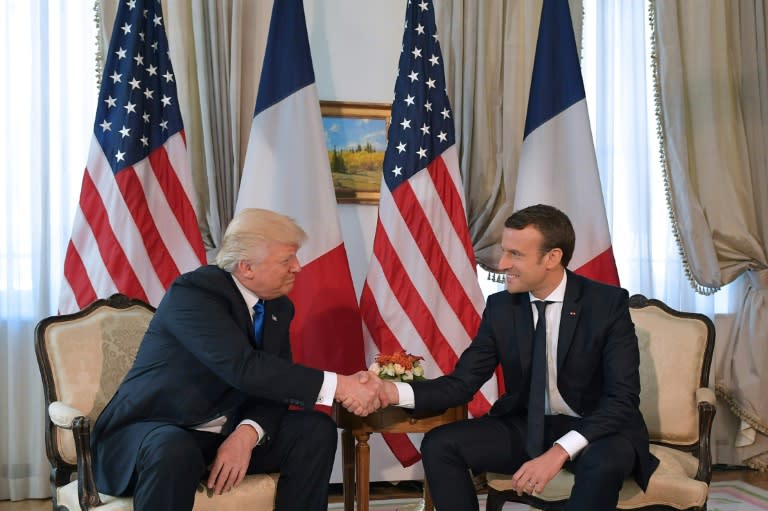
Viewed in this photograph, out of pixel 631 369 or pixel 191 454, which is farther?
pixel 631 369

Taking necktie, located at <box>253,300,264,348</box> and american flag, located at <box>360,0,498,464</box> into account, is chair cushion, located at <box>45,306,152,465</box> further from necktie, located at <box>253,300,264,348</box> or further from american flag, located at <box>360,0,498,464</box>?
american flag, located at <box>360,0,498,464</box>

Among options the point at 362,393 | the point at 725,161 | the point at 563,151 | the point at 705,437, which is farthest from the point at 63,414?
the point at 725,161

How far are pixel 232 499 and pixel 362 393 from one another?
2.00ft

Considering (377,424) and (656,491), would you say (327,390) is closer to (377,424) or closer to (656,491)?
(377,424)

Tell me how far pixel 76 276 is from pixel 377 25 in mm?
2272

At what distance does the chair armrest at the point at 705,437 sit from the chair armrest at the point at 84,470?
2.22 metres

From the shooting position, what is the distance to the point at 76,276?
3.97 metres

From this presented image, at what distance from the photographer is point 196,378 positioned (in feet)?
9.59

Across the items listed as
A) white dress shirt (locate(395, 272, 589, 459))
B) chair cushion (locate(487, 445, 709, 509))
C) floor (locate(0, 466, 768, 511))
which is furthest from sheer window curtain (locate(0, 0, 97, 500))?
chair cushion (locate(487, 445, 709, 509))

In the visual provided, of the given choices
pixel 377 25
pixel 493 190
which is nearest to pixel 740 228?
pixel 493 190

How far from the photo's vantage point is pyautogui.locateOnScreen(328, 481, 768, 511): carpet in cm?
445

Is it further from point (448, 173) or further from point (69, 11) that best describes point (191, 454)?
point (69, 11)

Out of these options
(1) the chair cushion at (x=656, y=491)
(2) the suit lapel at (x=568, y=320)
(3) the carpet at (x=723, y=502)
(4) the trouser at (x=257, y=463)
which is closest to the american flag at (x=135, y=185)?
(4) the trouser at (x=257, y=463)

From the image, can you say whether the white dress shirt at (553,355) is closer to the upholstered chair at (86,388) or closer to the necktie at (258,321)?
the necktie at (258,321)
